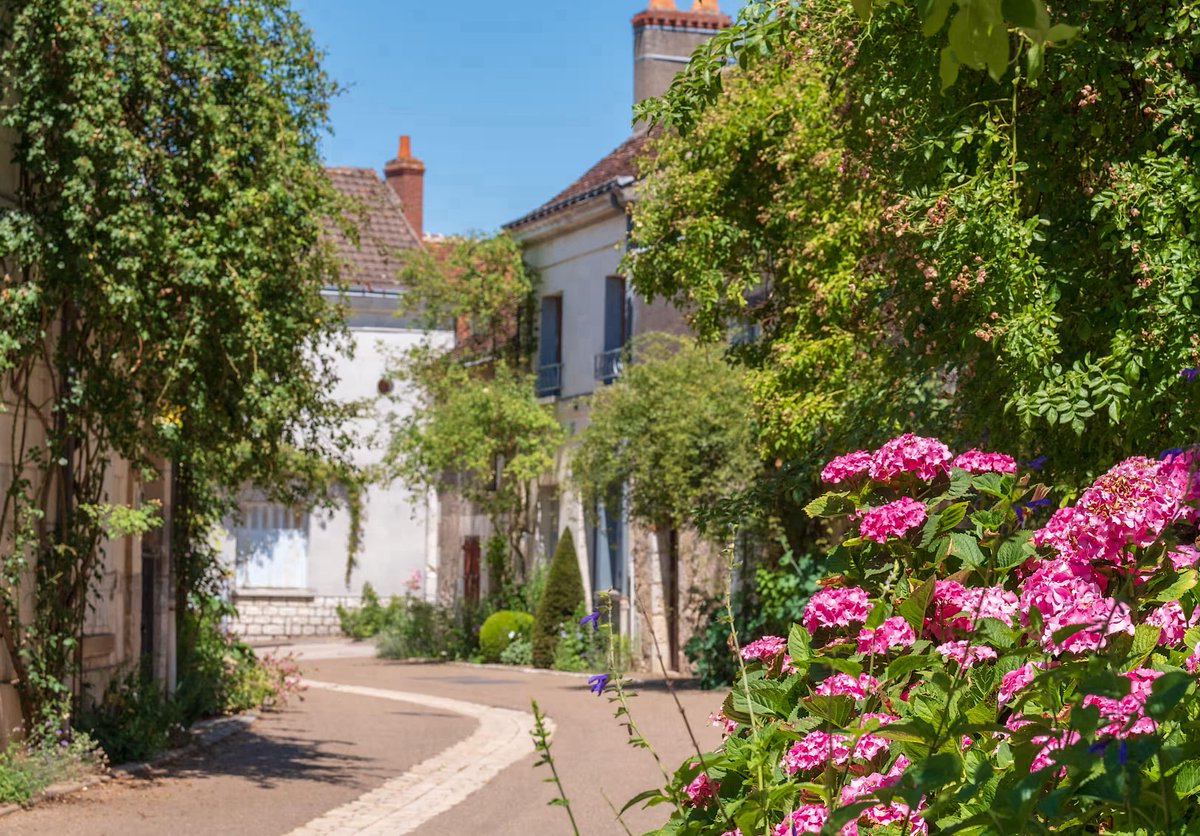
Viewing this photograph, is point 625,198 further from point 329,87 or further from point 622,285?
point 329,87

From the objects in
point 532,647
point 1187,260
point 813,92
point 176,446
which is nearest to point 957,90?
point 1187,260

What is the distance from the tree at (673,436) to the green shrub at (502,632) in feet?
15.4

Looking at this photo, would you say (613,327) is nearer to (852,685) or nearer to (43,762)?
(43,762)

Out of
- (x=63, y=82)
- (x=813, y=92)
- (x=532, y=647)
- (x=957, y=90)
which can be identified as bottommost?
(x=532, y=647)

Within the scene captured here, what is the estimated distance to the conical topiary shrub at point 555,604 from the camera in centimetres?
2600

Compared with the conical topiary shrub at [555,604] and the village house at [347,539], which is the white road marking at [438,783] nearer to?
the conical topiary shrub at [555,604]

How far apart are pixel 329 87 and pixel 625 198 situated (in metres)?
15.0

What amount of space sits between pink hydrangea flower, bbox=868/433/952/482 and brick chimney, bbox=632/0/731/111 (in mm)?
24558

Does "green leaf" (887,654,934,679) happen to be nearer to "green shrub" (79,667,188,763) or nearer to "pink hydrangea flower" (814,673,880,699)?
"pink hydrangea flower" (814,673,880,699)

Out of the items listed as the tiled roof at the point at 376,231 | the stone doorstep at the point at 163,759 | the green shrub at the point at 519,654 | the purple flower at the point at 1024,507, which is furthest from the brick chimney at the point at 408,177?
the purple flower at the point at 1024,507

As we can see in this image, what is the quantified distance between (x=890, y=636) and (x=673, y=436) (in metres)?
16.5

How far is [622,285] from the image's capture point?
28141mm

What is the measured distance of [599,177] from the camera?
97.9ft

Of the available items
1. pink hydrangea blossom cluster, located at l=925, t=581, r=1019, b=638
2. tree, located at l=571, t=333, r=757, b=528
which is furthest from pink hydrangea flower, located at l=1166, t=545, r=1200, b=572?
tree, located at l=571, t=333, r=757, b=528
